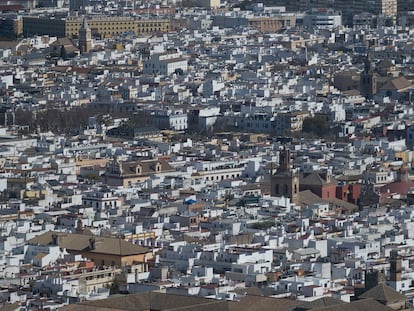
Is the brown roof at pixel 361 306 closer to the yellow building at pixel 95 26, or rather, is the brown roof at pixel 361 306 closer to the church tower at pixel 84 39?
the church tower at pixel 84 39

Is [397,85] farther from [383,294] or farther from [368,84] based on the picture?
[383,294]

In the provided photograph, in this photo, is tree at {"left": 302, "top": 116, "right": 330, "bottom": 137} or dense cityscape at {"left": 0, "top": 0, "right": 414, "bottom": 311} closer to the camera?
dense cityscape at {"left": 0, "top": 0, "right": 414, "bottom": 311}


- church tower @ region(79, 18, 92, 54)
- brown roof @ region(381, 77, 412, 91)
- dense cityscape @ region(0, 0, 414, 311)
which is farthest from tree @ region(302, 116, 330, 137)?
church tower @ region(79, 18, 92, 54)

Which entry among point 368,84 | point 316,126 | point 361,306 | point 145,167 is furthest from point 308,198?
point 368,84

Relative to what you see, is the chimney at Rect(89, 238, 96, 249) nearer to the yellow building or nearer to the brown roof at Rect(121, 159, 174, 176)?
the brown roof at Rect(121, 159, 174, 176)

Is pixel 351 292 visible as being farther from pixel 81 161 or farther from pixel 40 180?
Result: pixel 81 161

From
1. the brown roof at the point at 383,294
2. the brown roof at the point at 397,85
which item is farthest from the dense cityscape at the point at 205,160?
the brown roof at the point at 397,85
